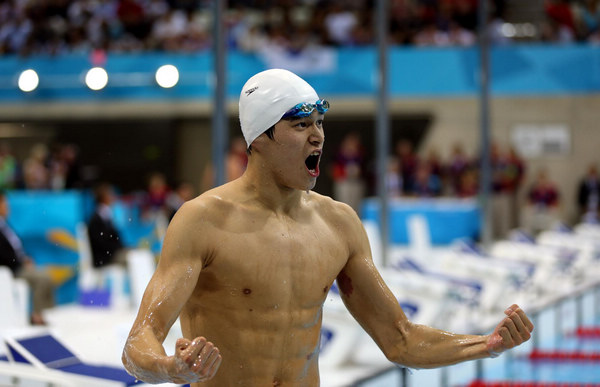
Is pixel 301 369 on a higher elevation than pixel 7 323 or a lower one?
higher

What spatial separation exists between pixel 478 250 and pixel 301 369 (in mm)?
8279

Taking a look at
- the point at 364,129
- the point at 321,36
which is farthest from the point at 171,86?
the point at 364,129

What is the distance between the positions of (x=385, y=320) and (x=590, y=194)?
16871 mm

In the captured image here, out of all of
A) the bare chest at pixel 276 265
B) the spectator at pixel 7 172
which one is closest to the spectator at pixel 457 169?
the spectator at pixel 7 172

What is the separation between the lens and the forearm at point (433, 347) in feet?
7.61

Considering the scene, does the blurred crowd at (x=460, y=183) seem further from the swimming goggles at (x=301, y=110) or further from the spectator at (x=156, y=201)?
the swimming goggles at (x=301, y=110)

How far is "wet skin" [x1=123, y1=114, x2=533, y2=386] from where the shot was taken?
7.07 feet

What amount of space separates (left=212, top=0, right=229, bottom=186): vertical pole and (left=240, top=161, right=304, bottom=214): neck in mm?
4017

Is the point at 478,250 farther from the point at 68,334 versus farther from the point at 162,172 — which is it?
the point at 162,172

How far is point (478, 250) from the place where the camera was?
10.3m

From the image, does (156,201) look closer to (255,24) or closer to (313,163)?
(255,24)

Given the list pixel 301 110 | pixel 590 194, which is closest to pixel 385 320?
pixel 301 110

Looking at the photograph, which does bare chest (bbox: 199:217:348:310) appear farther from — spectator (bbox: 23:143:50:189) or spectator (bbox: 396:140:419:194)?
spectator (bbox: 396:140:419:194)

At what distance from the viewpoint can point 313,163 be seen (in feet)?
7.50
